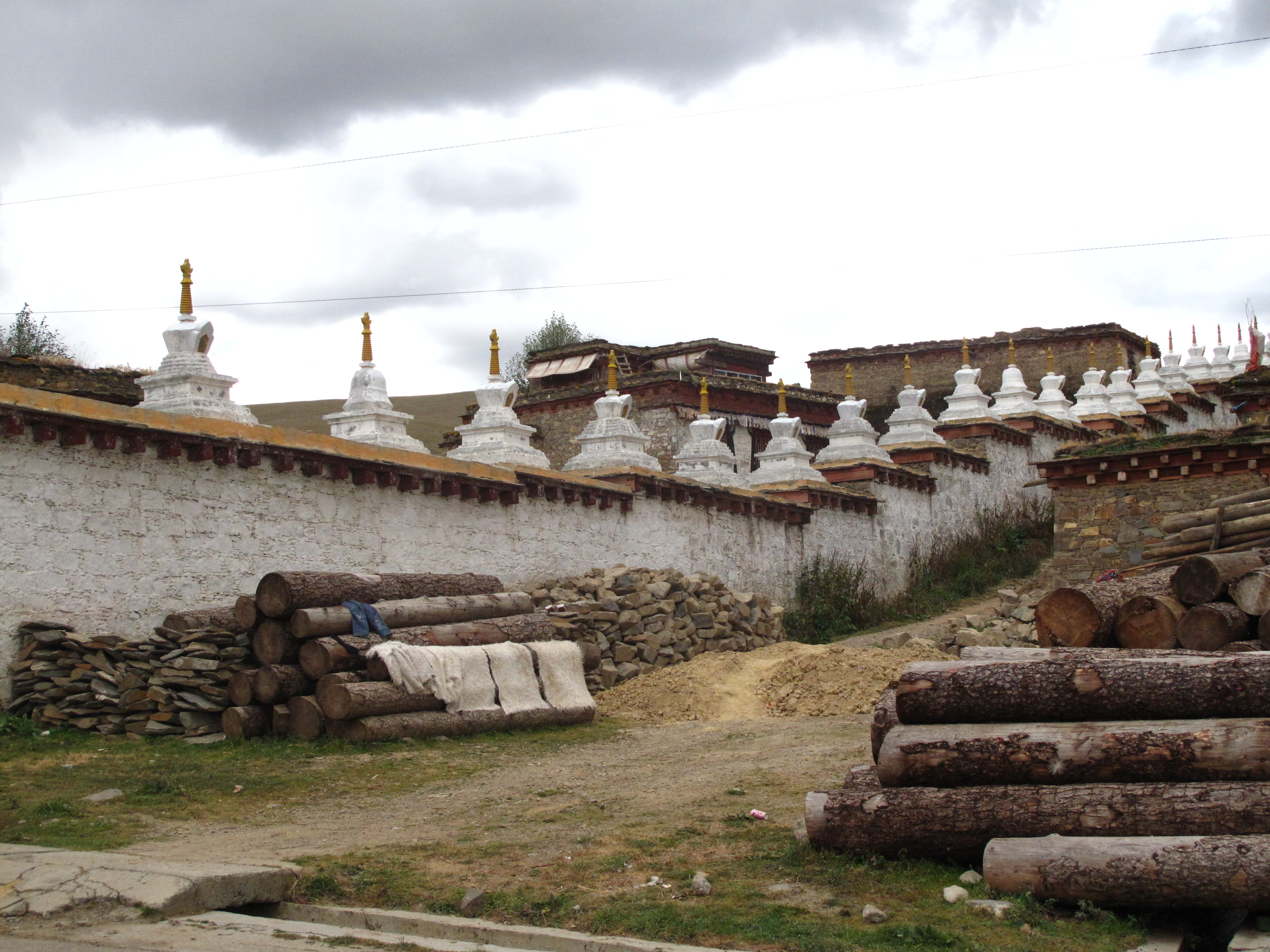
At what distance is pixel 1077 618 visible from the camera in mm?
12156

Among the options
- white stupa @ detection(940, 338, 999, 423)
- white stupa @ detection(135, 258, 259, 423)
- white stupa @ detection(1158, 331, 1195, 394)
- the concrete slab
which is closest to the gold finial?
white stupa @ detection(135, 258, 259, 423)

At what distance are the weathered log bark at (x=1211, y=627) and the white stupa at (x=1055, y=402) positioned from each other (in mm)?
21402

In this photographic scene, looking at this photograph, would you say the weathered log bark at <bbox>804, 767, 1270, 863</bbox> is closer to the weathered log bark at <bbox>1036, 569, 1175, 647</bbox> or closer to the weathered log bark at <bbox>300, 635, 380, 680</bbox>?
the weathered log bark at <bbox>1036, 569, 1175, 647</bbox>

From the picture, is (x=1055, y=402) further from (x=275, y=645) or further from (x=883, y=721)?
(x=883, y=721)

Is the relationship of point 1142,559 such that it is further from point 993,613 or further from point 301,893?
point 301,893

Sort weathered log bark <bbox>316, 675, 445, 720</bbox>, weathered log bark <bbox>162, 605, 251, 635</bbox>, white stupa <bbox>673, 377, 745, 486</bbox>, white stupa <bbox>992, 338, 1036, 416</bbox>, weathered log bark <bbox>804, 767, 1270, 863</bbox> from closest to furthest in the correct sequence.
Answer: weathered log bark <bbox>804, 767, 1270, 863</bbox> → weathered log bark <bbox>316, 675, 445, 720</bbox> → weathered log bark <bbox>162, 605, 251, 635</bbox> → white stupa <bbox>673, 377, 745, 486</bbox> → white stupa <bbox>992, 338, 1036, 416</bbox>

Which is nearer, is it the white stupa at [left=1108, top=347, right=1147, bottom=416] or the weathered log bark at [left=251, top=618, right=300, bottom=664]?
the weathered log bark at [left=251, top=618, right=300, bottom=664]

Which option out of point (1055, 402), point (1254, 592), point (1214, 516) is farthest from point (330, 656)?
point (1055, 402)

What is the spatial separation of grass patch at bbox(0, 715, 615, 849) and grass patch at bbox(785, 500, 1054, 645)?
986cm

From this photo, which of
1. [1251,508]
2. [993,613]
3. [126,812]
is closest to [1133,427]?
[993,613]

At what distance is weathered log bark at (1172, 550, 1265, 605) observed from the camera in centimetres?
1220

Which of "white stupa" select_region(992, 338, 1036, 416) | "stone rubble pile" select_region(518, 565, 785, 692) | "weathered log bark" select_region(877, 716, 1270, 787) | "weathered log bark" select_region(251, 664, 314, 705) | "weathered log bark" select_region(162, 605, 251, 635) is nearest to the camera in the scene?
"weathered log bark" select_region(877, 716, 1270, 787)

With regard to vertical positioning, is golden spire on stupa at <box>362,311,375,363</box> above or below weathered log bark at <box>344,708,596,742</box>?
above

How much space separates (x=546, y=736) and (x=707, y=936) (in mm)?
7279
